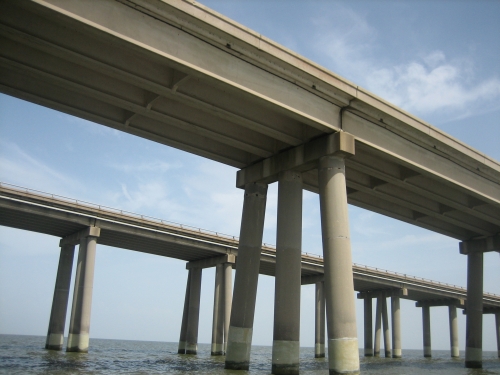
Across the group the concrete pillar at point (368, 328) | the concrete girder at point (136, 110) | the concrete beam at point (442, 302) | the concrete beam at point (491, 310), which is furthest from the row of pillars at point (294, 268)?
the concrete beam at point (491, 310)

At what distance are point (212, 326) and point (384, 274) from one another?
28.2 m

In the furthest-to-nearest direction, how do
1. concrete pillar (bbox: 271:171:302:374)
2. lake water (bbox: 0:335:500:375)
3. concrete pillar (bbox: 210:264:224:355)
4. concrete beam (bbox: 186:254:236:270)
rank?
concrete beam (bbox: 186:254:236:270) < concrete pillar (bbox: 210:264:224:355) < lake water (bbox: 0:335:500:375) < concrete pillar (bbox: 271:171:302:374)

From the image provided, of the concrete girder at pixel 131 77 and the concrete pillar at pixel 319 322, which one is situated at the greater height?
the concrete girder at pixel 131 77

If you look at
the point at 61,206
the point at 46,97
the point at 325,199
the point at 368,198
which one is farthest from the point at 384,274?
the point at 46,97

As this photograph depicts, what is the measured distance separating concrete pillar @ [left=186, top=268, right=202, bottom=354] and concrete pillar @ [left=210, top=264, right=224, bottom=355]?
2.94 m

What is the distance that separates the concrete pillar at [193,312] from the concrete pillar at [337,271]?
34090 millimetres

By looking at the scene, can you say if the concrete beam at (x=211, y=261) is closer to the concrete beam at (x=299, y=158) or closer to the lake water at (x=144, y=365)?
the lake water at (x=144, y=365)

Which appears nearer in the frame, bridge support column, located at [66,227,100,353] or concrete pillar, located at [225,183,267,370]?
concrete pillar, located at [225,183,267,370]

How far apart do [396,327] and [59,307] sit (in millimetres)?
50113

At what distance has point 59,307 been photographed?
4444 cm

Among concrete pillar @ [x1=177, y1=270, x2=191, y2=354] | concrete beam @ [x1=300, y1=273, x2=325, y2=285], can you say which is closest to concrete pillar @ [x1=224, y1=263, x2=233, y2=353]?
concrete pillar @ [x1=177, y1=270, x2=191, y2=354]

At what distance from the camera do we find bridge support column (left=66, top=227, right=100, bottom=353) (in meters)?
40.3

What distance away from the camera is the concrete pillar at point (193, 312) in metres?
52.1

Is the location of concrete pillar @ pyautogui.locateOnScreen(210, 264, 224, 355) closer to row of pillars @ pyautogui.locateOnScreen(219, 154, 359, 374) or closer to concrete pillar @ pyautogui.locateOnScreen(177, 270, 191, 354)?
concrete pillar @ pyautogui.locateOnScreen(177, 270, 191, 354)
